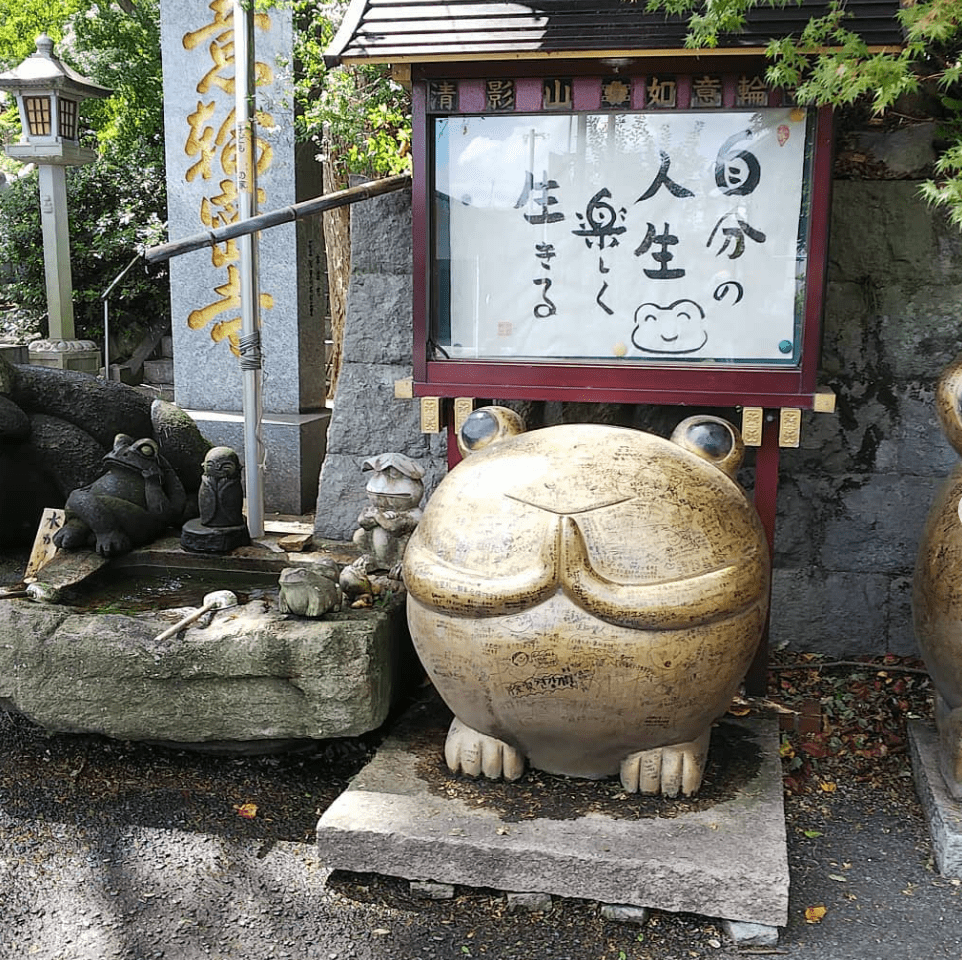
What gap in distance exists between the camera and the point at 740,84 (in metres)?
3.72

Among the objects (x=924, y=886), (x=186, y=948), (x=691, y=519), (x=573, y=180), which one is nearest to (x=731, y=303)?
(x=573, y=180)

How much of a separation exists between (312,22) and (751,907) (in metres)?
6.07

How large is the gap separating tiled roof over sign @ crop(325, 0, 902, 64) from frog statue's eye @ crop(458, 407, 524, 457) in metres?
1.29

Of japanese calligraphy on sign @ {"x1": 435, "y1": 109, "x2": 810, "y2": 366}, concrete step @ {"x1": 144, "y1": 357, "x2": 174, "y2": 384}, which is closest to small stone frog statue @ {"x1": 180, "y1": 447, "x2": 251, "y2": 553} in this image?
japanese calligraphy on sign @ {"x1": 435, "y1": 109, "x2": 810, "y2": 366}

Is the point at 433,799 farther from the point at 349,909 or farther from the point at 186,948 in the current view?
the point at 186,948

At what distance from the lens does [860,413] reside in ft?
15.7

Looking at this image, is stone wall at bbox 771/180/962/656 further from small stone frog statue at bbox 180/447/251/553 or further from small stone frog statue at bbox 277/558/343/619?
small stone frog statue at bbox 180/447/251/553

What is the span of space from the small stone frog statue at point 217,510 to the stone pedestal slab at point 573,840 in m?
1.68

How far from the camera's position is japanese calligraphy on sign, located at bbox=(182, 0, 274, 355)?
22.0 ft

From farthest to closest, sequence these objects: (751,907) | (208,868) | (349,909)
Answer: (208,868), (349,909), (751,907)

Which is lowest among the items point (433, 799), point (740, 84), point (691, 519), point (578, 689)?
point (433, 799)

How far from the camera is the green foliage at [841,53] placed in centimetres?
310

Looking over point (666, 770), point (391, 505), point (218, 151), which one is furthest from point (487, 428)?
point (218, 151)

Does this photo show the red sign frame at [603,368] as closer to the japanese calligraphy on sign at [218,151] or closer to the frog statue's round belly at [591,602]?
the frog statue's round belly at [591,602]
